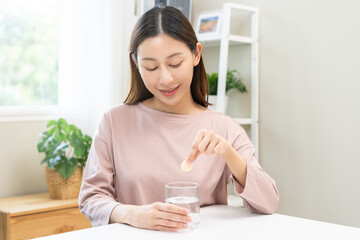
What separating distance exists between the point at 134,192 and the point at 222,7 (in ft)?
5.49

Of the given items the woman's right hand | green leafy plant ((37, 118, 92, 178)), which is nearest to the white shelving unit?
green leafy plant ((37, 118, 92, 178))

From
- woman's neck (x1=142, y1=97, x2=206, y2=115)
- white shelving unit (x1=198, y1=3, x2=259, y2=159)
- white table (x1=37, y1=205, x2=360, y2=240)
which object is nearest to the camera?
white table (x1=37, y1=205, x2=360, y2=240)

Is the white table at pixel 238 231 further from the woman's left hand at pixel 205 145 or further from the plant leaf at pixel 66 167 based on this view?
the plant leaf at pixel 66 167

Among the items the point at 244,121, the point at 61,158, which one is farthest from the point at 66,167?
the point at 244,121

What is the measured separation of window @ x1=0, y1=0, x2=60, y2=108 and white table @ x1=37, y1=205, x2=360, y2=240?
170 centimetres

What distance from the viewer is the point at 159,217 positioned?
1.18 m

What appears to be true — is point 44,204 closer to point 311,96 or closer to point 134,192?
point 134,192

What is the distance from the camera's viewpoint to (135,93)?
1660mm

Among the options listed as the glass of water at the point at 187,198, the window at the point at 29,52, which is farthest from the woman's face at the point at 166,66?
the window at the point at 29,52

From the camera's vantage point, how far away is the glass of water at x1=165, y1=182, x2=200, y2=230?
1.17m

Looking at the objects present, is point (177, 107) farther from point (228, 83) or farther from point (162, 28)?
point (228, 83)

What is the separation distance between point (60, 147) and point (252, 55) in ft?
3.78

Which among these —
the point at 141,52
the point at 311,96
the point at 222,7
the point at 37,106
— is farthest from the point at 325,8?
the point at 37,106

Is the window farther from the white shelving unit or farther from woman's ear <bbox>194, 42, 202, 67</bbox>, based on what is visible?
woman's ear <bbox>194, 42, 202, 67</bbox>
